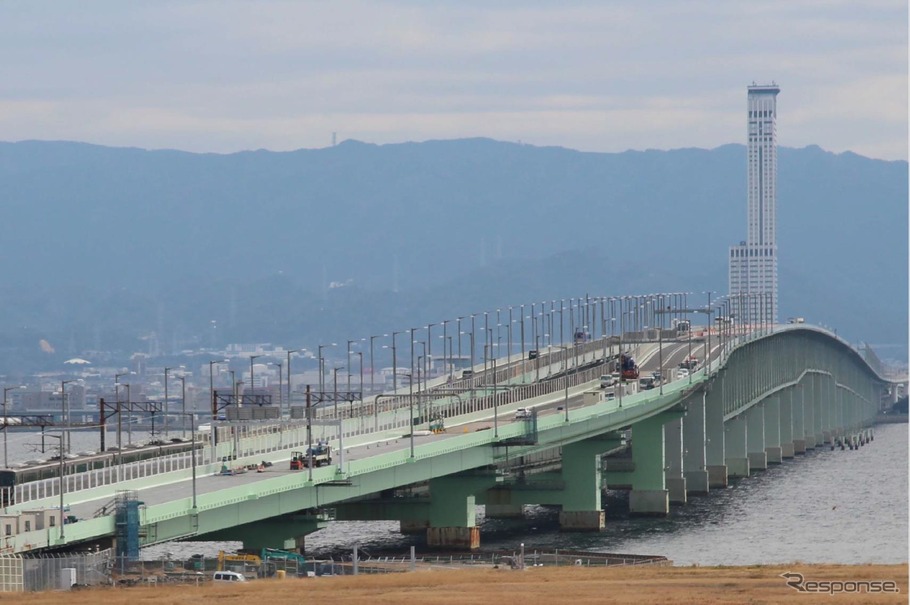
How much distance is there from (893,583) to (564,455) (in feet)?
244

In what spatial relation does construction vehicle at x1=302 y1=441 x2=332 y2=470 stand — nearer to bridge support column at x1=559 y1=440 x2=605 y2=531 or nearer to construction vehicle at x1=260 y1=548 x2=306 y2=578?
construction vehicle at x1=260 y1=548 x2=306 y2=578

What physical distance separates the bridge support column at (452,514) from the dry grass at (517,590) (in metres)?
42.8

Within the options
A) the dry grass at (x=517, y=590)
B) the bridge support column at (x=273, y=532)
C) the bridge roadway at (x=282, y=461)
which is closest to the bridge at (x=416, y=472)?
the bridge support column at (x=273, y=532)

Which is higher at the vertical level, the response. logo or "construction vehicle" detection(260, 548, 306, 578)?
the response. logo

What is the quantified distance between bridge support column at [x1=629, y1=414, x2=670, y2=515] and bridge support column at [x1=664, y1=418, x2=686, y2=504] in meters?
4.21

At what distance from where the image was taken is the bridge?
279 ft

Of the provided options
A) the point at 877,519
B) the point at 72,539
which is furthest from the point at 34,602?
the point at 877,519

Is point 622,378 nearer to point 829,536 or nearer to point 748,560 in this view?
point 829,536

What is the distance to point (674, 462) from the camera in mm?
168500

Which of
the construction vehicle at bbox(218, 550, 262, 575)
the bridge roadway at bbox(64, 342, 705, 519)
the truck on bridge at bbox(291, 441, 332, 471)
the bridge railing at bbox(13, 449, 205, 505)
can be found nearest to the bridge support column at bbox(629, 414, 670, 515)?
the bridge roadway at bbox(64, 342, 705, 519)

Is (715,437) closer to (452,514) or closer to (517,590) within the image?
(452,514)

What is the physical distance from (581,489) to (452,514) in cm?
1939

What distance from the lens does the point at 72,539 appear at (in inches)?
2987

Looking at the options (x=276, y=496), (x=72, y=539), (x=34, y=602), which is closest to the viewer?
(x=34, y=602)
